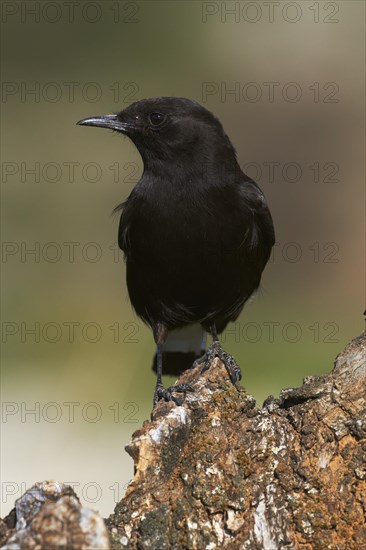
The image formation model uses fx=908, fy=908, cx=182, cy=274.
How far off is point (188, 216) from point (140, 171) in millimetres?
5382

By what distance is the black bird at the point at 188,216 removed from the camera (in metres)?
5.39

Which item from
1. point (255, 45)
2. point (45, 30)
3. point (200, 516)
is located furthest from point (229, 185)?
point (45, 30)

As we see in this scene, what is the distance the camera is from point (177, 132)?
18.2 feet

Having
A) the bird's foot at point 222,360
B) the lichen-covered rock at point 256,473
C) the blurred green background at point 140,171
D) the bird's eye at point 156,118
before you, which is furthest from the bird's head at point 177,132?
the blurred green background at point 140,171

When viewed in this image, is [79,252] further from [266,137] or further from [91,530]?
[91,530]

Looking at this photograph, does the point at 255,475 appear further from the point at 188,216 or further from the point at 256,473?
the point at 188,216

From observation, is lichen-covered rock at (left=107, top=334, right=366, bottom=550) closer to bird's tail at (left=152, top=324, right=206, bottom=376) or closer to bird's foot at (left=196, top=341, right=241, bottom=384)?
bird's foot at (left=196, top=341, right=241, bottom=384)

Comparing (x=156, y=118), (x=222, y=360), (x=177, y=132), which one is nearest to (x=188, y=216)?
(x=177, y=132)

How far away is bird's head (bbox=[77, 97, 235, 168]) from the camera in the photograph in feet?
18.2

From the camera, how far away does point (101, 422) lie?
765 centimetres

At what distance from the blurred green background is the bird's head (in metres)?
2.82

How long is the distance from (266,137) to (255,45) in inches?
55.7

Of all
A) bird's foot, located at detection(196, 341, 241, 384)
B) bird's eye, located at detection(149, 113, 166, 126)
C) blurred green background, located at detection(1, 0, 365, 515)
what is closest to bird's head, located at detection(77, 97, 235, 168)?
bird's eye, located at detection(149, 113, 166, 126)

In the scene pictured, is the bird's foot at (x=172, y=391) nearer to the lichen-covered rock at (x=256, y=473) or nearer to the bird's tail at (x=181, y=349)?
the lichen-covered rock at (x=256, y=473)
